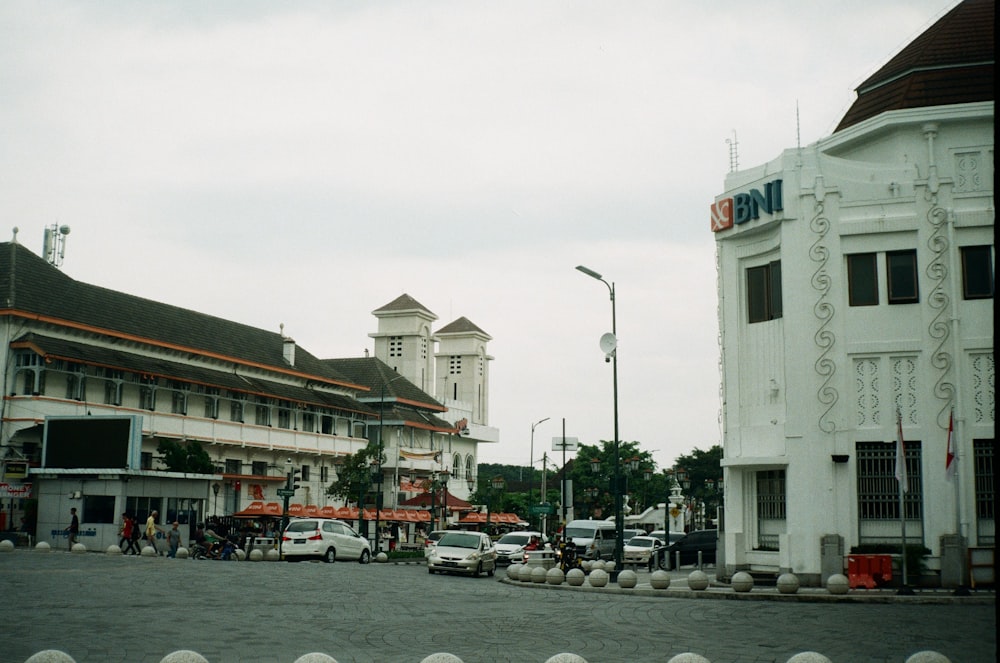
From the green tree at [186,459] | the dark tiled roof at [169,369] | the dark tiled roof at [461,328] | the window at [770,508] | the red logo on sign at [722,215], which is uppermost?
the dark tiled roof at [461,328]

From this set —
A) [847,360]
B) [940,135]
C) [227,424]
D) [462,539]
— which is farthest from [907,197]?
[227,424]

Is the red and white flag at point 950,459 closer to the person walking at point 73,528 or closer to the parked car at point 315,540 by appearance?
the parked car at point 315,540

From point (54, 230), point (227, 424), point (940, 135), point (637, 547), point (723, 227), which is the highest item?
point (54, 230)

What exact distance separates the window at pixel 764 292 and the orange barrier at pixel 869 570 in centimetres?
699

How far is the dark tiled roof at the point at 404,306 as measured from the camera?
104 meters

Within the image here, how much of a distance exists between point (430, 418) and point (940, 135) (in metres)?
68.8

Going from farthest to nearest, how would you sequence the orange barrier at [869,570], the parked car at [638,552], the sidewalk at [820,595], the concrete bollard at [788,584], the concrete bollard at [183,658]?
1. the parked car at [638,552]
2. the orange barrier at [869,570]
3. the concrete bollard at [788,584]
4. the sidewalk at [820,595]
5. the concrete bollard at [183,658]

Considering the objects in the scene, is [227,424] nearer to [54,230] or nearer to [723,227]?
[54,230]

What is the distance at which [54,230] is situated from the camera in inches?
2372

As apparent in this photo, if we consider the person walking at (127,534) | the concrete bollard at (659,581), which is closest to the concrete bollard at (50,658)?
the concrete bollard at (659,581)

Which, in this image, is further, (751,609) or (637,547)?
(637,547)

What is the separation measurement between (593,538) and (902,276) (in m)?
22.1

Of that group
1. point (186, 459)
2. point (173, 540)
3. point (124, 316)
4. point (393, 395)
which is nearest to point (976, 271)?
point (173, 540)

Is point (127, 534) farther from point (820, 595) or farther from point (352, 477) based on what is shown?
point (352, 477)
